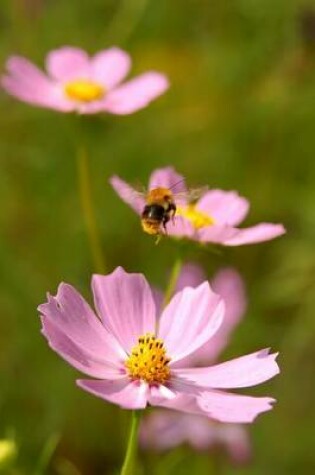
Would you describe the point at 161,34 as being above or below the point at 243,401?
above

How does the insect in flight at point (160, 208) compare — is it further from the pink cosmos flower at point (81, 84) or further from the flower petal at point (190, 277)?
the flower petal at point (190, 277)

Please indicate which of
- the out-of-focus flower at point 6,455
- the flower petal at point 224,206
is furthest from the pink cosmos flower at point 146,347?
the flower petal at point 224,206

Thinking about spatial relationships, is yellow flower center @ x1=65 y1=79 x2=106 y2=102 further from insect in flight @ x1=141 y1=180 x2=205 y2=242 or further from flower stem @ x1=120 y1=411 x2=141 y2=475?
flower stem @ x1=120 y1=411 x2=141 y2=475

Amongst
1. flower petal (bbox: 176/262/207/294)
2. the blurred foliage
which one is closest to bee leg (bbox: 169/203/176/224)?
flower petal (bbox: 176/262/207/294)

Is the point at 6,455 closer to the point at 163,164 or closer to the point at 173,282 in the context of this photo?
the point at 173,282

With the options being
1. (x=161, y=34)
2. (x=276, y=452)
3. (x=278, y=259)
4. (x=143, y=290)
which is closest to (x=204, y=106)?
(x=161, y=34)

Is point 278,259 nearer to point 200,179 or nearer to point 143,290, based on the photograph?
point 200,179

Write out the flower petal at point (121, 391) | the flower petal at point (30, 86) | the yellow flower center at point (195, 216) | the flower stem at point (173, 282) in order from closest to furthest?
the flower petal at point (121, 391) → the flower stem at point (173, 282) → the yellow flower center at point (195, 216) → the flower petal at point (30, 86)

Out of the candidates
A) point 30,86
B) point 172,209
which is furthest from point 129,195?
point 30,86

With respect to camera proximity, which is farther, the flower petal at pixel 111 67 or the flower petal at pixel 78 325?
the flower petal at pixel 111 67
